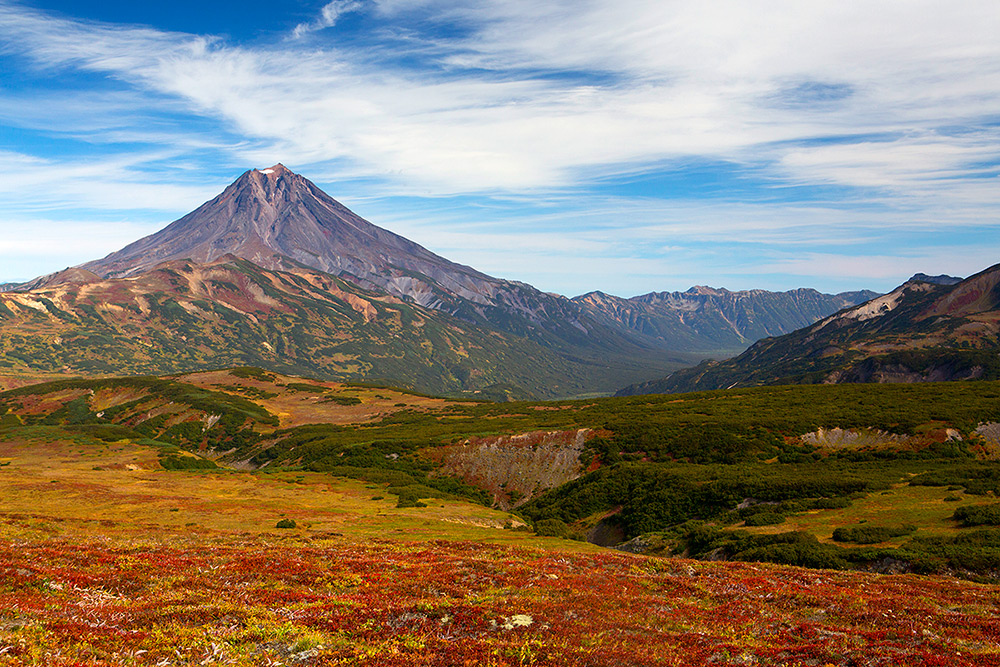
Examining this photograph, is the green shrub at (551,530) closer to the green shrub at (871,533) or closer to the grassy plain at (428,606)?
the grassy plain at (428,606)

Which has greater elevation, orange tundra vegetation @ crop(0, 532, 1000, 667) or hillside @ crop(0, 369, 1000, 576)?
orange tundra vegetation @ crop(0, 532, 1000, 667)

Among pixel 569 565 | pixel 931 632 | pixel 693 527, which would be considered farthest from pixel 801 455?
pixel 931 632

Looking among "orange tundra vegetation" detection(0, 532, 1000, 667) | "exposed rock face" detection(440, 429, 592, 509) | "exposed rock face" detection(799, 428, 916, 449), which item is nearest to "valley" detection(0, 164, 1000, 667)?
"orange tundra vegetation" detection(0, 532, 1000, 667)

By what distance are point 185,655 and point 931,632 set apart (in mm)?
22802

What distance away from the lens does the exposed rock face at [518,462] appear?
7925cm

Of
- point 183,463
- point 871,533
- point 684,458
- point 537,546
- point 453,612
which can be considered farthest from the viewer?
point 183,463

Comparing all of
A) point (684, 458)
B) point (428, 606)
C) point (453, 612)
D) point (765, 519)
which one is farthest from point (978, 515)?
point (684, 458)

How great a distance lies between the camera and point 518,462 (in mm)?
84688

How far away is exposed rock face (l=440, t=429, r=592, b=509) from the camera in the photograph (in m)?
79.2

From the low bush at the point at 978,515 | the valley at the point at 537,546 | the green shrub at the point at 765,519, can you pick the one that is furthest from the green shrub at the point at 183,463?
the low bush at the point at 978,515

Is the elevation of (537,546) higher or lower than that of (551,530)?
higher

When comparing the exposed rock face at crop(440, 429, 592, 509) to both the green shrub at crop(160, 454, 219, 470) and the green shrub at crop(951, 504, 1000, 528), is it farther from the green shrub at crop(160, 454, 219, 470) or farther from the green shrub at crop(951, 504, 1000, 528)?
the green shrub at crop(951, 504, 1000, 528)

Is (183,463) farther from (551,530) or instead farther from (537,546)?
(537,546)

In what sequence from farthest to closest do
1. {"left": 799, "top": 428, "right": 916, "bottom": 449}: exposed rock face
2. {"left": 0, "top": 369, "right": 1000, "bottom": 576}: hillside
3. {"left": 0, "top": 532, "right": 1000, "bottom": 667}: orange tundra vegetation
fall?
{"left": 799, "top": 428, "right": 916, "bottom": 449}: exposed rock face, {"left": 0, "top": 369, "right": 1000, "bottom": 576}: hillside, {"left": 0, "top": 532, "right": 1000, "bottom": 667}: orange tundra vegetation
